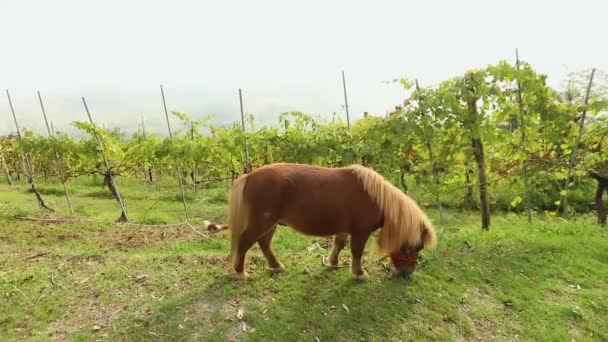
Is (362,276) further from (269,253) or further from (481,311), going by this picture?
(481,311)

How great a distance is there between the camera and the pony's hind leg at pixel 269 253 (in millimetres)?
4990

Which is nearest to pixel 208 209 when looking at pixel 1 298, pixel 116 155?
pixel 116 155

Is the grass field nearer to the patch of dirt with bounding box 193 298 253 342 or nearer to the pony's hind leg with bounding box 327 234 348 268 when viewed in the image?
the patch of dirt with bounding box 193 298 253 342

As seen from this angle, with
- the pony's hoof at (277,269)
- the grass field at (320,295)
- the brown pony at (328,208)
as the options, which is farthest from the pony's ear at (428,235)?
the pony's hoof at (277,269)

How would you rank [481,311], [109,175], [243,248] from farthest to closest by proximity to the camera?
[109,175] < [243,248] < [481,311]

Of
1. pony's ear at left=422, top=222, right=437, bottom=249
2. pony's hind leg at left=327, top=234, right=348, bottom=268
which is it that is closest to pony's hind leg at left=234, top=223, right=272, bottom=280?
pony's hind leg at left=327, top=234, right=348, bottom=268

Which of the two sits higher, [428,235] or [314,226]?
[314,226]

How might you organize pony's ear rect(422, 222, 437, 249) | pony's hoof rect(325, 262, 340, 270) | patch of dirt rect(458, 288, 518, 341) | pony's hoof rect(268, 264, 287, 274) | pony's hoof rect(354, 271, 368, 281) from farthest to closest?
pony's hoof rect(325, 262, 340, 270) → pony's hoof rect(268, 264, 287, 274) → pony's hoof rect(354, 271, 368, 281) → pony's ear rect(422, 222, 437, 249) → patch of dirt rect(458, 288, 518, 341)

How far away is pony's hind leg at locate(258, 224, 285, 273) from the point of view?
4990 mm

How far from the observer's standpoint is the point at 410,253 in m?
4.72

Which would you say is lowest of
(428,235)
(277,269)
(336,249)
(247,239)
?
(277,269)

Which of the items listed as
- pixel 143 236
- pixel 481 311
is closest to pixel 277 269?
pixel 481 311

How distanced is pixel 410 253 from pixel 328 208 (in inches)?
45.4

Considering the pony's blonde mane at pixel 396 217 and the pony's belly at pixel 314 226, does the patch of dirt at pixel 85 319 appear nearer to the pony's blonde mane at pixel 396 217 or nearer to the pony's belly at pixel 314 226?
the pony's belly at pixel 314 226
